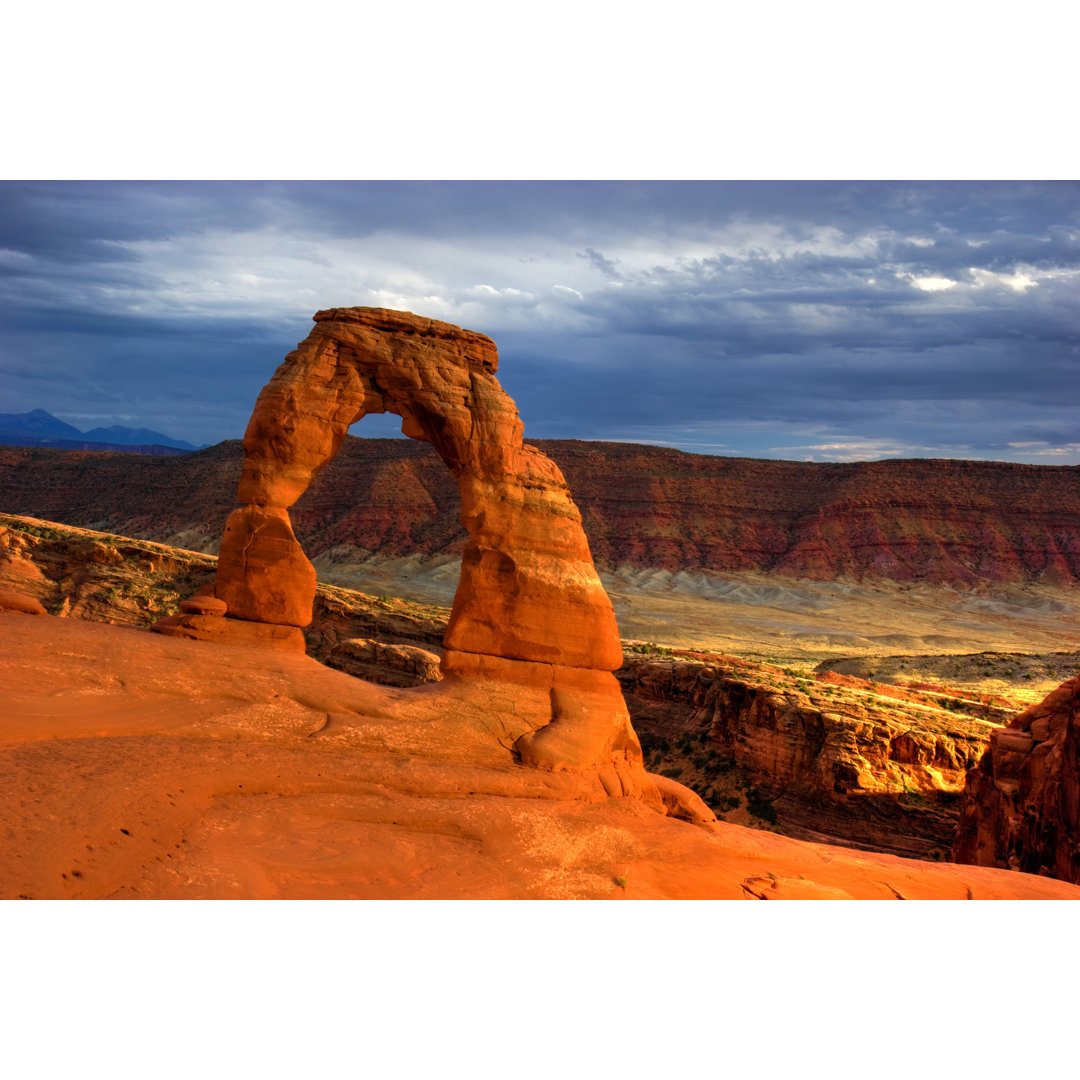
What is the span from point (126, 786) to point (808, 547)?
299 ft

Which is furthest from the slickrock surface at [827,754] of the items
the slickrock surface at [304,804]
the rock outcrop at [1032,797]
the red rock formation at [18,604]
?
the red rock formation at [18,604]

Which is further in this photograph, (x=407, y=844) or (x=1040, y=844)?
(x=1040, y=844)

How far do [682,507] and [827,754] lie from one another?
7491 centimetres

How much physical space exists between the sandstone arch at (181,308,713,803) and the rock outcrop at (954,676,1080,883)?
808 cm

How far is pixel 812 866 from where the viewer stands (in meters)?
11.9

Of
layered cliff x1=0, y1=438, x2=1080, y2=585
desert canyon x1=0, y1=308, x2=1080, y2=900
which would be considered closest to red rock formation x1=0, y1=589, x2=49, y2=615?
desert canyon x1=0, y1=308, x2=1080, y2=900

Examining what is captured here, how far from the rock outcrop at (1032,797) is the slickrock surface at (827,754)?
3.10 meters

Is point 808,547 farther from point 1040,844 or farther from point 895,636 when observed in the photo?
point 1040,844

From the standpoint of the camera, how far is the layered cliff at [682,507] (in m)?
90.6

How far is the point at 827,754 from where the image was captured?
24141 millimetres

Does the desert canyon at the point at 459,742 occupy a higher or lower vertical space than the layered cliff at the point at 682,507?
lower

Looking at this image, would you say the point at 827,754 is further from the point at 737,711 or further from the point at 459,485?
the point at 459,485

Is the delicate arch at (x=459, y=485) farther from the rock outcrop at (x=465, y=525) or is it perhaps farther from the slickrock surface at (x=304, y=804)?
the slickrock surface at (x=304, y=804)

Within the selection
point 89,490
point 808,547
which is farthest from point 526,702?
point 89,490
